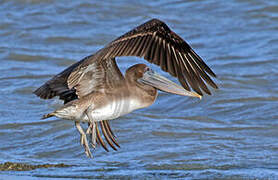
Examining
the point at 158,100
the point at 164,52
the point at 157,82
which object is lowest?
the point at 158,100

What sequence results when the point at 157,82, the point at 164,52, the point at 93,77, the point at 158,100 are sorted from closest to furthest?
the point at 164,52 → the point at 93,77 → the point at 157,82 → the point at 158,100

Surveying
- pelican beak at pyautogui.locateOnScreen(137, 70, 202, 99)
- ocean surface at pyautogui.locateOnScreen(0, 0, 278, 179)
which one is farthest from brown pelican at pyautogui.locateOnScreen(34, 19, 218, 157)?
ocean surface at pyautogui.locateOnScreen(0, 0, 278, 179)

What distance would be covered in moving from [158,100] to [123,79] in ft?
13.2

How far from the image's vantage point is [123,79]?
7.08 meters

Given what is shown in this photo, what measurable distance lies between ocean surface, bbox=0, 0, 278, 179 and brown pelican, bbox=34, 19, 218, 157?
28.5 inches

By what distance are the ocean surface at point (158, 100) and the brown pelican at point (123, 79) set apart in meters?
0.72

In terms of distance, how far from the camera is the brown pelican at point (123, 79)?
245 inches

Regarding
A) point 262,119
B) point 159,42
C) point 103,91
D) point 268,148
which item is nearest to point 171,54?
point 159,42

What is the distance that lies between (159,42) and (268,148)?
111 inches

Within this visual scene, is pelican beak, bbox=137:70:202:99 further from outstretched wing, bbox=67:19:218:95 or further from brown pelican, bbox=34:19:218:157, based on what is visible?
outstretched wing, bbox=67:19:218:95

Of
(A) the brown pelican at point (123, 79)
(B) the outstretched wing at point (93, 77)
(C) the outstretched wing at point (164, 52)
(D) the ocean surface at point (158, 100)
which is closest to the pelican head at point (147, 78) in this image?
(A) the brown pelican at point (123, 79)

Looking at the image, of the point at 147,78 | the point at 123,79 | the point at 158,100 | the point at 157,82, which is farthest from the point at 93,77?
the point at 158,100

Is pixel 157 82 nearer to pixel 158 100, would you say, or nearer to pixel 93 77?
pixel 93 77

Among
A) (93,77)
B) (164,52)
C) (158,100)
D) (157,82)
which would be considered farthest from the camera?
(158,100)
